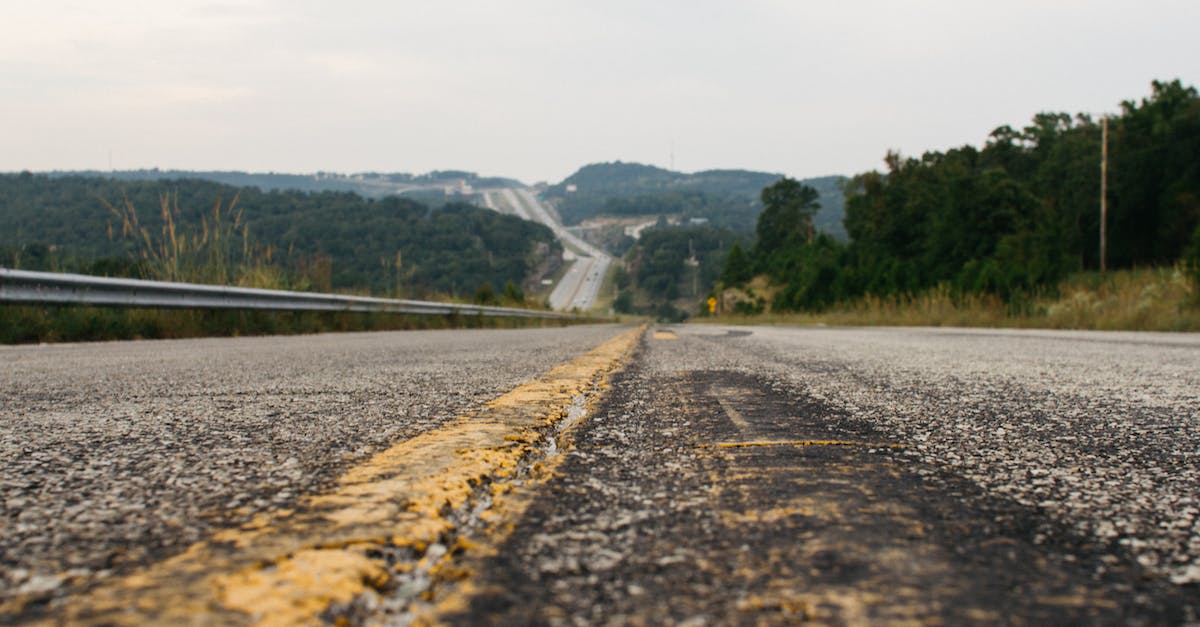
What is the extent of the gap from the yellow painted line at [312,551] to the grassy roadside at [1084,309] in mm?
13798

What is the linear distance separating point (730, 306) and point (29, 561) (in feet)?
324

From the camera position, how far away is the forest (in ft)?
159

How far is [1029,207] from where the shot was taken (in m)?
59.4

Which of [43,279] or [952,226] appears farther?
[952,226]

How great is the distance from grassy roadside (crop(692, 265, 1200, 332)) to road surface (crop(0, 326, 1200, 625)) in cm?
1233

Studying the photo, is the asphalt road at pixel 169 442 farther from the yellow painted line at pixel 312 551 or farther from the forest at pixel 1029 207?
the forest at pixel 1029 207

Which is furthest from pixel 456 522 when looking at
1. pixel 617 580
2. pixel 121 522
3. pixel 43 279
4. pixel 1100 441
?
pixel 43 279

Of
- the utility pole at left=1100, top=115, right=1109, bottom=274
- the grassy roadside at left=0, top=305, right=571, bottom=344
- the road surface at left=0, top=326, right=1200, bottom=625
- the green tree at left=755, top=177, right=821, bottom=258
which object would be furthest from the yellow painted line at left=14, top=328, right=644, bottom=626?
the green tree at left=755, top=177, right=821, bottom=258

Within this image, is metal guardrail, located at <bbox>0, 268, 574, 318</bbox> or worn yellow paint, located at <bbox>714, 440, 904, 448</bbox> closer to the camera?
worn yellow paint, located at <bbox>714, 440, 904, 448</bbox>

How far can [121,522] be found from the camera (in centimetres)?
119

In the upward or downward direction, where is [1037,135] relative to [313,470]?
upward

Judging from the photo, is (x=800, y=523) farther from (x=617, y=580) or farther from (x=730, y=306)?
(x=730, y=306)

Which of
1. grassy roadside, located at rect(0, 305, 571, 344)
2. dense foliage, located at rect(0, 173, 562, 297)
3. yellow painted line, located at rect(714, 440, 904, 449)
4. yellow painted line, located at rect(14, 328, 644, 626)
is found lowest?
yellow painted line, located at rect(714, 440, 904, 449)

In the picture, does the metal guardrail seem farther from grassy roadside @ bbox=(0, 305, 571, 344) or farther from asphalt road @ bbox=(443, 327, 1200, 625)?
asphalt road @ bbox=(443, 327, 1200, 625)
